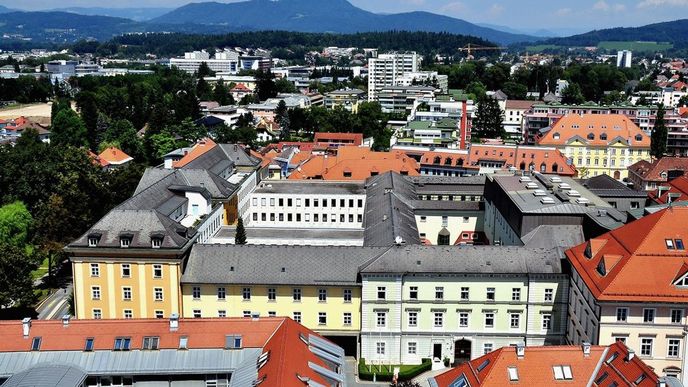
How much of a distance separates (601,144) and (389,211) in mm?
59924

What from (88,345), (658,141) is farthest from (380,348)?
(658,141)

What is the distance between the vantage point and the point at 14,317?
6153 cm

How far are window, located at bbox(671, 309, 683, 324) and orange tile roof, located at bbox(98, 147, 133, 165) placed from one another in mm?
98502

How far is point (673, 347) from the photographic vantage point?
44.6m

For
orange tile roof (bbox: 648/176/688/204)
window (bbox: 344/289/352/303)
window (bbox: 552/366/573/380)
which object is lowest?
window (bbox: 344/289/352/303)

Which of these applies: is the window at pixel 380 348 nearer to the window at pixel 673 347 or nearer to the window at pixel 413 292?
the window at pixel 413 292

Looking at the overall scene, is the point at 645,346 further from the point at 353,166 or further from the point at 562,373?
the point at 353,166

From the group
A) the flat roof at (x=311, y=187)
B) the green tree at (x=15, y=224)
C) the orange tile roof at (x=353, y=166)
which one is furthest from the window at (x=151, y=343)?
the orange tile roof at (x=353, y=166)

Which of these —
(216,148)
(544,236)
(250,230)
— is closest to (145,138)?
(216,148)

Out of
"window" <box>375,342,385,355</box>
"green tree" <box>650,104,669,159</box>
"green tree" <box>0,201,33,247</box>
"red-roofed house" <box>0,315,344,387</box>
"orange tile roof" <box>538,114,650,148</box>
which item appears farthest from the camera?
"green tree" <box>650,104,669,159</box>

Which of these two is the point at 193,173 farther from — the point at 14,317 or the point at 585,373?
the point at 585,373

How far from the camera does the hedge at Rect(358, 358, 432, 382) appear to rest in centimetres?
5153

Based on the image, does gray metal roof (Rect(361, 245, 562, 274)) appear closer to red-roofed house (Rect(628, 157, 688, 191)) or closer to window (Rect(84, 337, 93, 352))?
window (Rect(84, 337, 93, 352))

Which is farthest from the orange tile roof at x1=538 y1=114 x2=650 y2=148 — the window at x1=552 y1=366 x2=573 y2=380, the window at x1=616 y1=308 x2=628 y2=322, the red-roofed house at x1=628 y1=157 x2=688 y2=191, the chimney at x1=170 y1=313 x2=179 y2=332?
the chimney at x1=170 y1=313 x2=179 y2=332
